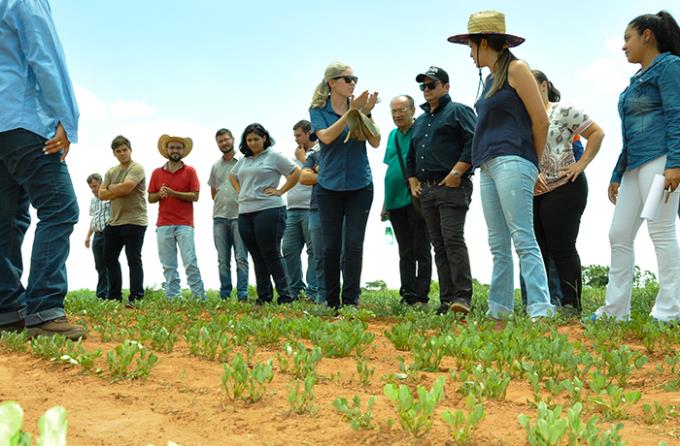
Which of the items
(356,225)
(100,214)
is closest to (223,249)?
(100,214)

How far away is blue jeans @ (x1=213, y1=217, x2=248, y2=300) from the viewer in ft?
34.6

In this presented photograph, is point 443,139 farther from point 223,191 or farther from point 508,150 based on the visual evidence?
point 223,191

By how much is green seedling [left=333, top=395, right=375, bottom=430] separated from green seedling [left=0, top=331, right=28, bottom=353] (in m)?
2.88

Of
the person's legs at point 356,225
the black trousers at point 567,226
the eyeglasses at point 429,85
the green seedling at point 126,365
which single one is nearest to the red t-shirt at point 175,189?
the person's legs at point 356,225

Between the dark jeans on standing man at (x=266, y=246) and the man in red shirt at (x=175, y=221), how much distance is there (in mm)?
1665

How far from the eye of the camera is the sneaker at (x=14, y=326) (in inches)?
218

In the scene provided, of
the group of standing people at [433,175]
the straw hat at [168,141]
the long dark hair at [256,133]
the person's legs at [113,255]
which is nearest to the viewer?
the group of standing people at [433,175]

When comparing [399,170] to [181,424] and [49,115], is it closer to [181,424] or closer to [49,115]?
[49,115]

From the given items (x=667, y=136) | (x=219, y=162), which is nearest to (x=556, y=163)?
(x=667, y=136)

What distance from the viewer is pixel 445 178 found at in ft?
23.1

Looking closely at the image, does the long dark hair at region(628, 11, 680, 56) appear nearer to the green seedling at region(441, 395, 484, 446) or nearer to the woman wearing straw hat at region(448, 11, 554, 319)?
the woman wearing straw hat at region(448, 11, 554, 319)

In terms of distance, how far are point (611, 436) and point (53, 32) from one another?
4.68 meters

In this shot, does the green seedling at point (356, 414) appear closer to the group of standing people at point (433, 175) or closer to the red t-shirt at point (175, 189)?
the group of standing people at point (433, 175)

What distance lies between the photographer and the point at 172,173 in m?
10.6
